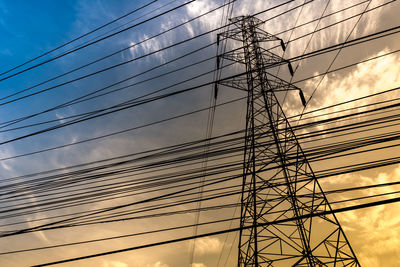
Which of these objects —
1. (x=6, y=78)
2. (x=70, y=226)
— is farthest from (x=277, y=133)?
(x=6, y=78)

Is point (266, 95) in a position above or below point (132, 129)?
above

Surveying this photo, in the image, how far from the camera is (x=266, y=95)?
9.42m

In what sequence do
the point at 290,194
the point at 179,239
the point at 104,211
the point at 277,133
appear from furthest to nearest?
the point at 277,133
the point at 290,194
the point at 104,211
the point at 179,239

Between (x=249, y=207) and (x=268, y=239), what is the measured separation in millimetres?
1155

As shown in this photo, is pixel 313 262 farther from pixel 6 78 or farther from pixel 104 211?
pixel 6 78

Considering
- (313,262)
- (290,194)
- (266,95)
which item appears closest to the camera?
(313,262)

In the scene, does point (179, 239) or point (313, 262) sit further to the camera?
point (313, 262)

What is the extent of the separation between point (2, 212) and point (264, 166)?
8.76 meters

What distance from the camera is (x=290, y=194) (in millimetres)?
7395

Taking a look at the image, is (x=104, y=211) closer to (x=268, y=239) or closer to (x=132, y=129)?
(x=132, y=129)

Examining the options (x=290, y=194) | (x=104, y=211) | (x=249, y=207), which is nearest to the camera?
(x=104, y=211)

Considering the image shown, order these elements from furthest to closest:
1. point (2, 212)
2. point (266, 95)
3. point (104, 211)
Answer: point (266, 95), point (2, 212), point (104, 211)

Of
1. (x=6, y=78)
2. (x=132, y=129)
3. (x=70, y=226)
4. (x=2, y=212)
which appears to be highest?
(x=6, y=78)

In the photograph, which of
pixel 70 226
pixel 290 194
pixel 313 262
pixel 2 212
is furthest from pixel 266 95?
pixel 2 212
